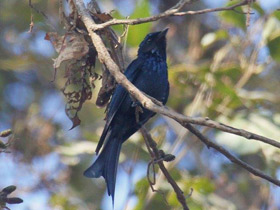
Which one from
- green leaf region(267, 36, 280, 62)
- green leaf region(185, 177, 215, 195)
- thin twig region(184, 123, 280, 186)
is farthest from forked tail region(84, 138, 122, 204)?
green leaf region(267, 36, 280, 62)

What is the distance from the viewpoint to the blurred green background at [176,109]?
15.1ft

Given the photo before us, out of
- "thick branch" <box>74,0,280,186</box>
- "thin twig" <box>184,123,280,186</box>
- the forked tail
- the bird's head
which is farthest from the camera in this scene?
the bird's head

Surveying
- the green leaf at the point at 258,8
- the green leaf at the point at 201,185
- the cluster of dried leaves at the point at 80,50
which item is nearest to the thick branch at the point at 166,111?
the cluster of dried leaves at the point at 80,50

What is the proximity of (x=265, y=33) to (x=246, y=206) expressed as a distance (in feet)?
7.69

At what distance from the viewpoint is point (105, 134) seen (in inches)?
137

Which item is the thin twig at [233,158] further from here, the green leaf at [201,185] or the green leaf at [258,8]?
the green leaf at [258,8]

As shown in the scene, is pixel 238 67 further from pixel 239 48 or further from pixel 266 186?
pixel 266 186

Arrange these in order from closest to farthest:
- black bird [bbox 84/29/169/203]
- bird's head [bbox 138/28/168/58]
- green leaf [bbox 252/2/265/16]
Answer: black bird [bbox 84/29/169/203] < bird's head [bbox 138/28/168/58] < green leaf [bbox 252/2/265/16]

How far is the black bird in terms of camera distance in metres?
3.47

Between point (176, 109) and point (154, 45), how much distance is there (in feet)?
8.19

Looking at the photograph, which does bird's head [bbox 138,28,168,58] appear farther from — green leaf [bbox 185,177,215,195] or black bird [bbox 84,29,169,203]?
green leaf [bbox 185,177,215,195]

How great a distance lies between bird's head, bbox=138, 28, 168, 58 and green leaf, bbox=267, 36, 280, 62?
807mm

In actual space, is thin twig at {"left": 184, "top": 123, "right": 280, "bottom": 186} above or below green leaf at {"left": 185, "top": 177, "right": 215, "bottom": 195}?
above

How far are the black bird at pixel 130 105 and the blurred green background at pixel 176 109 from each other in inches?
7.7
